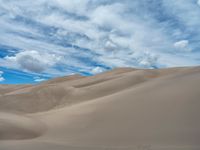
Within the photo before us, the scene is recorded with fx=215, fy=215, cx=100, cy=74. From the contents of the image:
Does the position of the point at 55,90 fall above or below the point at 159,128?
above

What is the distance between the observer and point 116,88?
1422 centimetres

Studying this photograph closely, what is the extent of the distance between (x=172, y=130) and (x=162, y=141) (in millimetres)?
650

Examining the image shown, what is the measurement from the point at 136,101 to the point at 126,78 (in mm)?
7630

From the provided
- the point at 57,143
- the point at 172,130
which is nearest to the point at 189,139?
the point at 172,130

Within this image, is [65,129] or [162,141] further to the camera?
[65,129]

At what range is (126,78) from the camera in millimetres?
16000

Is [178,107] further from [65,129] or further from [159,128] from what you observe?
[65,129]

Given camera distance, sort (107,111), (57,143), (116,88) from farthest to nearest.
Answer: (116,88) < (107,111) < (57,143)

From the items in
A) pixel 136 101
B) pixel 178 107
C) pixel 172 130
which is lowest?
pixel 172 130

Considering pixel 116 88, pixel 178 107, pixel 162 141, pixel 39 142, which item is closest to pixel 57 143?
pixel 39 142

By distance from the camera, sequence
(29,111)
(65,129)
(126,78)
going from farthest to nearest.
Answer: (126,78) < (29,111) < (65,129)

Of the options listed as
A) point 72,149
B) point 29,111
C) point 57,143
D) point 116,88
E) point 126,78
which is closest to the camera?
point 72,149

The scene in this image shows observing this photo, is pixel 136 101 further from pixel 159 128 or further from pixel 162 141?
pixel 162 141

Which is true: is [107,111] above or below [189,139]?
above
